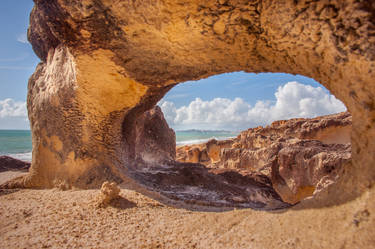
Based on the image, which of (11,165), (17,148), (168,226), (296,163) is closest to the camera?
(168,226)

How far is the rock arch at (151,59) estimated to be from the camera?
107 cm

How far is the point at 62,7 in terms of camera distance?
1949 millimetres

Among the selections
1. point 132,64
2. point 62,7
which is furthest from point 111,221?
point 62,7

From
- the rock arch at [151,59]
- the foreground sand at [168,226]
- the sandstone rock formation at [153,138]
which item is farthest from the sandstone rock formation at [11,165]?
the foreground sand at [168,226]

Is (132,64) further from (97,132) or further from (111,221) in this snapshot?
(111,221)

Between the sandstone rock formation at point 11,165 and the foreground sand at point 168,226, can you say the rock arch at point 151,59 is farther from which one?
the sandstone rock formation at point 11,165

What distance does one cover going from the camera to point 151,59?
87.1 inches

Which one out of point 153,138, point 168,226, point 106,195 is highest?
point 153,138

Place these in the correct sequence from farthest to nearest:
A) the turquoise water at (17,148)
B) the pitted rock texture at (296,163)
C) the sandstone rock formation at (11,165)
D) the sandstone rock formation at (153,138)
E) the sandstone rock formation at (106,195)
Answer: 1. the turquoise water at (17,148)
2. the sandstone rock formation at (11,165)
3. the sandstone rock formation at (153,138)
4. the pitted rock texture at (296,163)
5. the sandstone rock formation at (106,195)

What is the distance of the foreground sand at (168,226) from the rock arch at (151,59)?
0.75ft

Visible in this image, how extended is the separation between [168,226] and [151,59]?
5.53ft

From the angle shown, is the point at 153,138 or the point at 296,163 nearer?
the point at 296,163

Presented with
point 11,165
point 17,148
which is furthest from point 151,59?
point 17,148

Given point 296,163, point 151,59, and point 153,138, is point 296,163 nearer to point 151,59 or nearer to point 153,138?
point 151,59
